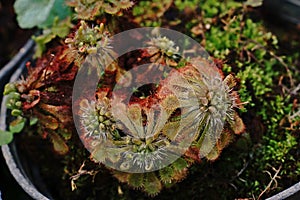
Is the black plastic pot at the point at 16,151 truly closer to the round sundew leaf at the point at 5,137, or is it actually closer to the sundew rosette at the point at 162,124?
the round sundew leaf at the point at 5,137

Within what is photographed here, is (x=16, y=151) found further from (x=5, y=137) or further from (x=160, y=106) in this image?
(x=160, y=106)

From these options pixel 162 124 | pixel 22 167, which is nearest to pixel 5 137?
pixel 22 167

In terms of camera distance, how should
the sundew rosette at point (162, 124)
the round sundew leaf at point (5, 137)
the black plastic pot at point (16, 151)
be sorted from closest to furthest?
the sundew rosette at point (162, 124), the black plastic pot at point (16, 151), the round sundew leaf at point (5, 137)

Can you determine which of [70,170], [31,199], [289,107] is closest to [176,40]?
[289,107]

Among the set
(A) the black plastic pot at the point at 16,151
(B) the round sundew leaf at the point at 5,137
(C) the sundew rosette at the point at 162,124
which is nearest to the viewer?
(C) the sundew rosette at the point at 162,124

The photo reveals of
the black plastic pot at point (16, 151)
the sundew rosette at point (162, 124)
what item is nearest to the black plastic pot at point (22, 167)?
the black plastic pot at point (16, 151)

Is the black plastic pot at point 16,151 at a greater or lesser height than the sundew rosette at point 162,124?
lesser
